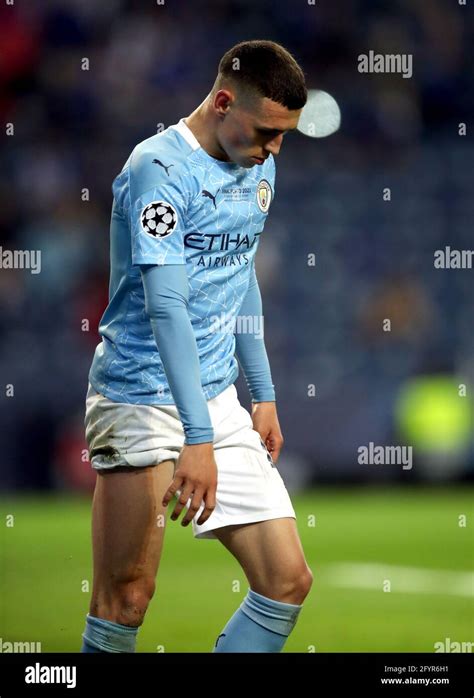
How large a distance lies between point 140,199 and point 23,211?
7.98 meters

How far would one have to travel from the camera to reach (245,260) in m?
3.84

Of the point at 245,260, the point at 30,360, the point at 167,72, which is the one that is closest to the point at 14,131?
the point at 167,72

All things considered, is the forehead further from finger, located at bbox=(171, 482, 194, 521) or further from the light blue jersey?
finger, located at bbox=(171, 482, 194, 521)

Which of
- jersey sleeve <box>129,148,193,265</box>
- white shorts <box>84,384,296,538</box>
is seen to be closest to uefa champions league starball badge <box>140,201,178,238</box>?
jersey sleeve <box>129,148,193,265</box>

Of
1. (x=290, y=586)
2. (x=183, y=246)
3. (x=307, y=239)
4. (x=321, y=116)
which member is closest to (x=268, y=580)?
(x=290, y=586)

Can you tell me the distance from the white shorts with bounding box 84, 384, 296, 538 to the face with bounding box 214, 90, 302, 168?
2.40 feet

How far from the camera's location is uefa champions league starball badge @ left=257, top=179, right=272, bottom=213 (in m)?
3.81

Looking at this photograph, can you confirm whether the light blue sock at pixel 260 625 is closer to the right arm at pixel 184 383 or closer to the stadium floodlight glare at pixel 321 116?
the right arm at pixel 184 383

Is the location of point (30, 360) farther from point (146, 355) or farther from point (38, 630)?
point (146, 355)

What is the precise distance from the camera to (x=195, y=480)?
336 cm

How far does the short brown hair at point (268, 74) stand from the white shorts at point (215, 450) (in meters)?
0.90

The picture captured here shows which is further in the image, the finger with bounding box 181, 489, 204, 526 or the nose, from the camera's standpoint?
the nose

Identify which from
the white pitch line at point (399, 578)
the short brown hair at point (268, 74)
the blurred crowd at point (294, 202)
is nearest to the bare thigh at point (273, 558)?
the short brown hair at point (268, 74)

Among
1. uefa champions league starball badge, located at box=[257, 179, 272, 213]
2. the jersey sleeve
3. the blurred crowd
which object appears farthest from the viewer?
the blurred crowd
